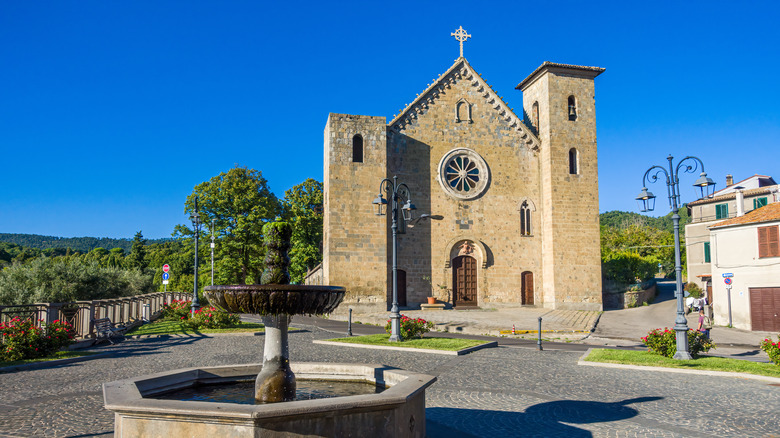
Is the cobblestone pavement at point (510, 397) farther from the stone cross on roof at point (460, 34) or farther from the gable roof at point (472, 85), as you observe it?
the stone cross on roof at point (460, 34)

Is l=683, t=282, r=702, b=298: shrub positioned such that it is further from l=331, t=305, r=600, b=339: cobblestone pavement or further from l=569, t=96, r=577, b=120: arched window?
l=569, t=96, r=577, b=120: arched window

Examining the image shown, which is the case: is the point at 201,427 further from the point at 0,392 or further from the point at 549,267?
the point at 549,267

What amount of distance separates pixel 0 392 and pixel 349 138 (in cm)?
2247

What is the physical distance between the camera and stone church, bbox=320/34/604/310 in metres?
29.8

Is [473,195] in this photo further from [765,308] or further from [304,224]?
[304,224]

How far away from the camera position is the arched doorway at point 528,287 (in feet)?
107

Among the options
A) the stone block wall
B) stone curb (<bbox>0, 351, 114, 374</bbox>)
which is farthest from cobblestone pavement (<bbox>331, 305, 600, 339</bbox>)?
stone curb (<bbox>0, 351, 114, 374</bbox>)

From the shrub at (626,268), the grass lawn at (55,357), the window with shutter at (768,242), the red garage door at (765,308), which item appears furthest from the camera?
the shrub at (626,268)

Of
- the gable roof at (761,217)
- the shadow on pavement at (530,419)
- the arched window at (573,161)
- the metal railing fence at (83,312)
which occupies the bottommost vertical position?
the shadow on pavement at (530,419)

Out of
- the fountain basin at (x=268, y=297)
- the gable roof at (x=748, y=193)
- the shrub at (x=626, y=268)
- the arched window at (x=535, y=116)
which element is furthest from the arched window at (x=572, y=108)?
the fountain basin at (x=268, y=297)

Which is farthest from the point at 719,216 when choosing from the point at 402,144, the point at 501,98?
the point at 402,144

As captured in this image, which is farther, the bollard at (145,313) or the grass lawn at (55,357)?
the bollard at (145,313)

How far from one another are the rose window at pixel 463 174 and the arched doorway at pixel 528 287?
597 cm

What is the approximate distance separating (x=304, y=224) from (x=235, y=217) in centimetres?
788
